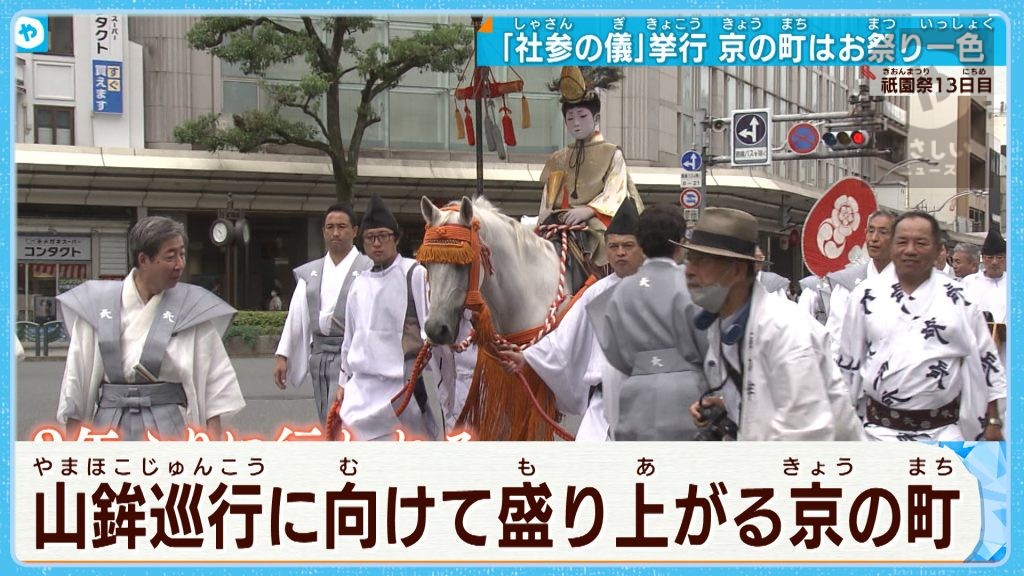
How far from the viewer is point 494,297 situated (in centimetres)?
513

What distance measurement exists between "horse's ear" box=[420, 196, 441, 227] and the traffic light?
1.51 meters

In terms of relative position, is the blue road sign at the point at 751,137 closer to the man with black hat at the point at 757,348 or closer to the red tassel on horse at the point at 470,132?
the man with black hat at the point at 757,348

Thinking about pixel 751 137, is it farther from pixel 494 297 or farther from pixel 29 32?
pixel 29 32

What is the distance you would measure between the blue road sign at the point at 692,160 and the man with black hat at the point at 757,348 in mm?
895

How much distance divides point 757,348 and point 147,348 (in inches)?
85.9

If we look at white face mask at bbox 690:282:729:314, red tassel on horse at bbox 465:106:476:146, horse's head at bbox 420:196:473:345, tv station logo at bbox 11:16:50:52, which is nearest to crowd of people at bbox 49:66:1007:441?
white face mask at bbox 690:282:729:314

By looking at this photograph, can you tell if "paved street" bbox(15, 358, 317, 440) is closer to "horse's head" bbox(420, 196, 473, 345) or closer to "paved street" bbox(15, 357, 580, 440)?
"paved street" bbox(15, 357, 580, 440)

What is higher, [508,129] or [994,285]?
[508,129]

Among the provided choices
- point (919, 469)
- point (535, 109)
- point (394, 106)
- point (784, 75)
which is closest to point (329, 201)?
point (394, 106)

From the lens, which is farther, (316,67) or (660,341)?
(316,67)

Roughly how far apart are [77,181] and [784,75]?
251cm

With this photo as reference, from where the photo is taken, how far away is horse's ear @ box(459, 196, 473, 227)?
4.77 meters

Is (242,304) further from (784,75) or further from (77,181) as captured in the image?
(784,75)

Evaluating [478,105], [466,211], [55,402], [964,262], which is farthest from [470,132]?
[964,262]
